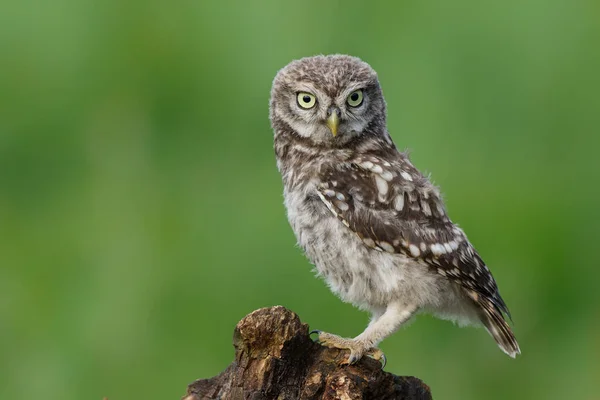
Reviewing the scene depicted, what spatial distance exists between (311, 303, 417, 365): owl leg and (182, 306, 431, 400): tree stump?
115 millimetres

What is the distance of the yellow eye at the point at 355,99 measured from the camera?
479 cm

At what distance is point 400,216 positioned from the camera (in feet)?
15.4

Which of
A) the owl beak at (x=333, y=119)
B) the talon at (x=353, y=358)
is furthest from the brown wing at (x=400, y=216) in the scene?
the talon at (x=353, y=358)

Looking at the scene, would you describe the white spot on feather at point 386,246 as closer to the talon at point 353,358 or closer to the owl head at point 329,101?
the owl head at point 329,101

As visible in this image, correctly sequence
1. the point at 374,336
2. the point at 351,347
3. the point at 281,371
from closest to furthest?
1. the point at 281,371
2. the point at 351,347
3. the point at 374,336

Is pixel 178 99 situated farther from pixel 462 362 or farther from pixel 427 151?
pixel 462 362

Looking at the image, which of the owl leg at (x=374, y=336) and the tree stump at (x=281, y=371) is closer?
the tree stump at (x=281, y=371)

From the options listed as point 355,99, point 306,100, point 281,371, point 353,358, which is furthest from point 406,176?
point 281,371

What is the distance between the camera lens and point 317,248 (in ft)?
15.2

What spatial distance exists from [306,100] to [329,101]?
0.16 meters

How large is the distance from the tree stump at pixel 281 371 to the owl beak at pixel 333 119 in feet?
3.87

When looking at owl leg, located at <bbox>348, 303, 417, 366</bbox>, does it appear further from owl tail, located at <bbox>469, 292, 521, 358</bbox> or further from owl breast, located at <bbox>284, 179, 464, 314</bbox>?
owl tail, located at <bbox>469, 292, 521, 358</bbox>

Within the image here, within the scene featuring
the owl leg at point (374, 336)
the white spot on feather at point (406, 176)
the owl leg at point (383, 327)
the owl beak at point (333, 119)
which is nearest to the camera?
the owl leg at point (374, 336)

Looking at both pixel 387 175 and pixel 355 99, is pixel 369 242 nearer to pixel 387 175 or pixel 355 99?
pixel 387 175
